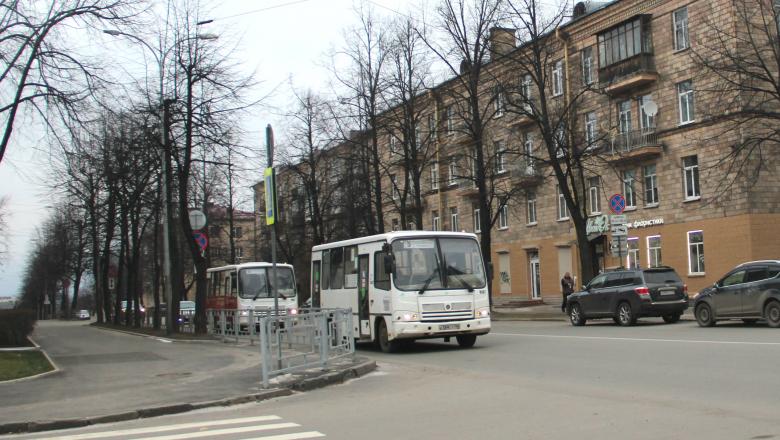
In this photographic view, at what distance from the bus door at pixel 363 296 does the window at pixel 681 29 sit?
24692 millimetres

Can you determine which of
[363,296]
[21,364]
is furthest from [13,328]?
[363,296]

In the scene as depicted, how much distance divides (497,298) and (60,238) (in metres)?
34.2

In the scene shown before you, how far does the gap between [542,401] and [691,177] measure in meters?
30.5

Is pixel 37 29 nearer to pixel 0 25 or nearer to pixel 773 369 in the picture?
pixel 0 25

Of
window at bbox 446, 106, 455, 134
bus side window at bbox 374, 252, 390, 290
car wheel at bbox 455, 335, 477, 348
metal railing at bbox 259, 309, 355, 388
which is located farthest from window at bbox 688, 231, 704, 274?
metal railing at bbox 259, 309, 355, 388

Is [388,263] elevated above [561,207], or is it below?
below

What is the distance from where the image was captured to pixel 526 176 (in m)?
43.9

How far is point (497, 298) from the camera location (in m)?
51.7

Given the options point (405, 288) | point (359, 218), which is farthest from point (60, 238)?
point (405, 288)

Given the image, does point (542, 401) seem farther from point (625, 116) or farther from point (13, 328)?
point (625, 116)

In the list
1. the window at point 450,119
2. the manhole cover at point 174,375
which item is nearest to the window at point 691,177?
the window at point 450,119

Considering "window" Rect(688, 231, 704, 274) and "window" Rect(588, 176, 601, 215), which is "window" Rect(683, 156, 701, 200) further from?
"window" Rect(588, 176, 601, 215)

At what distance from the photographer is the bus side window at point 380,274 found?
17.9 metres

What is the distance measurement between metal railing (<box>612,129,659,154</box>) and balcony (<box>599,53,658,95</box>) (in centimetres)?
234
